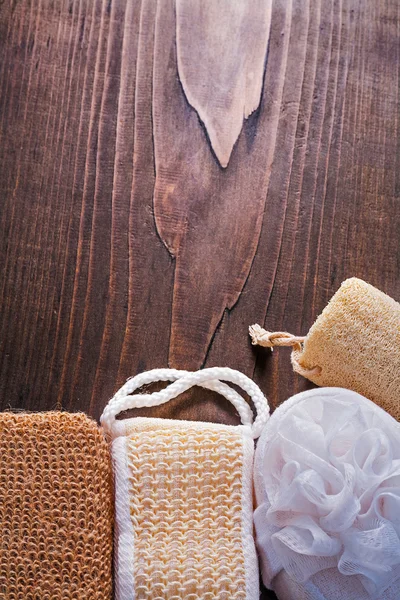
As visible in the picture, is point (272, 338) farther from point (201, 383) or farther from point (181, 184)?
point (181, 184)

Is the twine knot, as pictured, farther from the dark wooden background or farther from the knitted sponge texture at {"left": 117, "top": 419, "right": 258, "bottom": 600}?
the knitted sponge texture at {"left": 117, "top": 419, "right": 258, "bottom": 600}

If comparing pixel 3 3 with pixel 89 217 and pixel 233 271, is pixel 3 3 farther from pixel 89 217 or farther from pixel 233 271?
pixel 233 271

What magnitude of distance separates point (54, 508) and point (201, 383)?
21 centimetres

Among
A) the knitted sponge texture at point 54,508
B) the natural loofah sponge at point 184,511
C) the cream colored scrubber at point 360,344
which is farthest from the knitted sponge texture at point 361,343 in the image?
the knitted sponge texture at point 54,508

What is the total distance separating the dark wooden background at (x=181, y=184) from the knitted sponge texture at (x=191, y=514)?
0.09 m

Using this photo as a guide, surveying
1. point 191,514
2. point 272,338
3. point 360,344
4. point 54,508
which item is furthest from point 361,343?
point 54,508

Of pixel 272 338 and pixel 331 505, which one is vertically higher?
pixel 272 338

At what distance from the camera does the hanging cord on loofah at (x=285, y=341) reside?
74cm

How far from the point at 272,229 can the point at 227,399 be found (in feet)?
0.71

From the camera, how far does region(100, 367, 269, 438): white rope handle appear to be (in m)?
0.75

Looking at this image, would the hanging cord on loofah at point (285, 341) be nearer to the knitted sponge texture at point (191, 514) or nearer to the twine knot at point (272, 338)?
the twine knot at point (272, 338)

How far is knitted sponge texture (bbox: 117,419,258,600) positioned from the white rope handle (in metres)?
0.05

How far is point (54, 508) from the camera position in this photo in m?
0.67

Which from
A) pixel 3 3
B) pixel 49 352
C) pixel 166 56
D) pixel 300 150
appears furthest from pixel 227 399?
pixel 3 3
